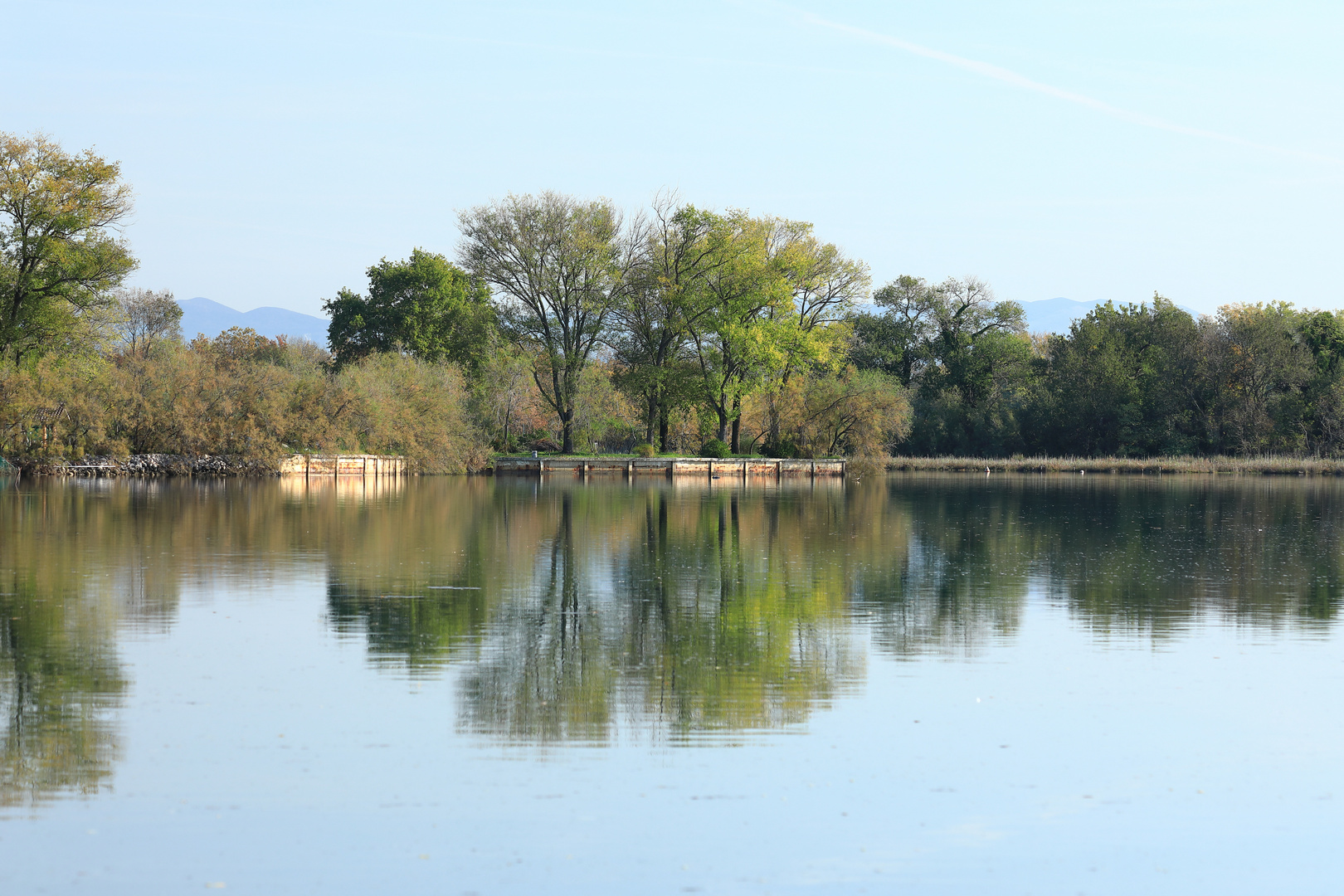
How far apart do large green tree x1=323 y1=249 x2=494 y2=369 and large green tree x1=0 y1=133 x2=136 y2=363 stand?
27649 mm

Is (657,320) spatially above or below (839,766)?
above

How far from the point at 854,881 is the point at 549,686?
5.18 m

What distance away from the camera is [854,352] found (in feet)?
348

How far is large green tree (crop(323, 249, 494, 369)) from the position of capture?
275 ft

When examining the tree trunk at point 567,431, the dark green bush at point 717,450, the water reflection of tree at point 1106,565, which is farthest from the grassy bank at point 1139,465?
the water reflection of tree at point 1106,565

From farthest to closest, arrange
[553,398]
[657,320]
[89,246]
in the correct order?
[553,398]
[657,320]
[89,246]

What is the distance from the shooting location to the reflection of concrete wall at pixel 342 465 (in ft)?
194

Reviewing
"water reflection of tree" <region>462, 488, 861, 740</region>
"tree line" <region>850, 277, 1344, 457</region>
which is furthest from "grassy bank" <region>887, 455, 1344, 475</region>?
"water reflection of tree" <region>462, 488, 861, 740</region>

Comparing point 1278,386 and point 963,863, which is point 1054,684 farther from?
point 1278,386

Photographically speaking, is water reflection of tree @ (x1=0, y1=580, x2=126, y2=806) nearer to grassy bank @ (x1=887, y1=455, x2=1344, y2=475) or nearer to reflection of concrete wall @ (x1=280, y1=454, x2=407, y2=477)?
reflection of concrete wall @ (x1=280, y1=454, x2=407, y2=477)

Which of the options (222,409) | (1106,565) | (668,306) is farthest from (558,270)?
(1106,565)

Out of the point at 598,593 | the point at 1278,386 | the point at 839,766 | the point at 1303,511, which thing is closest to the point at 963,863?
the point at 839,766

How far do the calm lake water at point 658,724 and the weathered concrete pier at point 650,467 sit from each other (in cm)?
4711

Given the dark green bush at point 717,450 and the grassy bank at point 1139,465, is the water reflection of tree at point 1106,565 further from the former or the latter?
the grassy bank at point 1139,465
